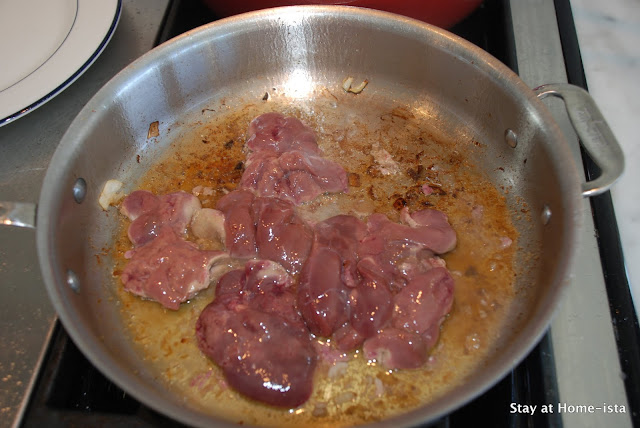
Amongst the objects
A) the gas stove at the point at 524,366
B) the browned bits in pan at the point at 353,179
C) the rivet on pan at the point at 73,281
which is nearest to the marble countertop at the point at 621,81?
the gas stove at the point at 524,366

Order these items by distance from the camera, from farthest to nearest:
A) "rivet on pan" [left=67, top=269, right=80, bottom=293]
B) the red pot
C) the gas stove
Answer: the red pot → "rivet on pan" [left=67, top=269, right=80, bottom=293] → the gas stove

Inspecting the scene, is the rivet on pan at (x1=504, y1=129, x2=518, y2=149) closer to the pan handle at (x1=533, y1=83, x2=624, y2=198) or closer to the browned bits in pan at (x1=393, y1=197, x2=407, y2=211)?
the pan handle at (x1=533, y1=83, x2=624, y2=198)

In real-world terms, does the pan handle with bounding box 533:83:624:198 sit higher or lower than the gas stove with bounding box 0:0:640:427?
higher

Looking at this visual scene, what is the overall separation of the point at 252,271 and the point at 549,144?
87 cm

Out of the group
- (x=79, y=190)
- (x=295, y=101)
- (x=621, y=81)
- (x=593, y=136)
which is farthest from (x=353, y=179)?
(x=621, y=81)

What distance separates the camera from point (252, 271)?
129cm

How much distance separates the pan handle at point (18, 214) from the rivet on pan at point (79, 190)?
0.72 ft

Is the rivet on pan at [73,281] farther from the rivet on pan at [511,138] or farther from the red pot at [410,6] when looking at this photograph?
the rivet on pan at [511,138]

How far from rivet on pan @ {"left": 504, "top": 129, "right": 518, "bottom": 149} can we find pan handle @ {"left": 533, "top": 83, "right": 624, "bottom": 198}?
140 mm

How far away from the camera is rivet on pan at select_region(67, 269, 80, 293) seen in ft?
4.17

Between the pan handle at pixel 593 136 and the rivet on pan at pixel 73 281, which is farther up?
the pan handle at pixel 593 136

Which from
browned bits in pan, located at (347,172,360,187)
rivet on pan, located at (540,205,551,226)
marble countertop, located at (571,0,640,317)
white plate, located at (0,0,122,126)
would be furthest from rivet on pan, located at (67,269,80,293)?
marble countertop, located at (571,0,640,317)

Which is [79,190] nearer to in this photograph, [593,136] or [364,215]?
[364,215]

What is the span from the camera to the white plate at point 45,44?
1534 millimetres
